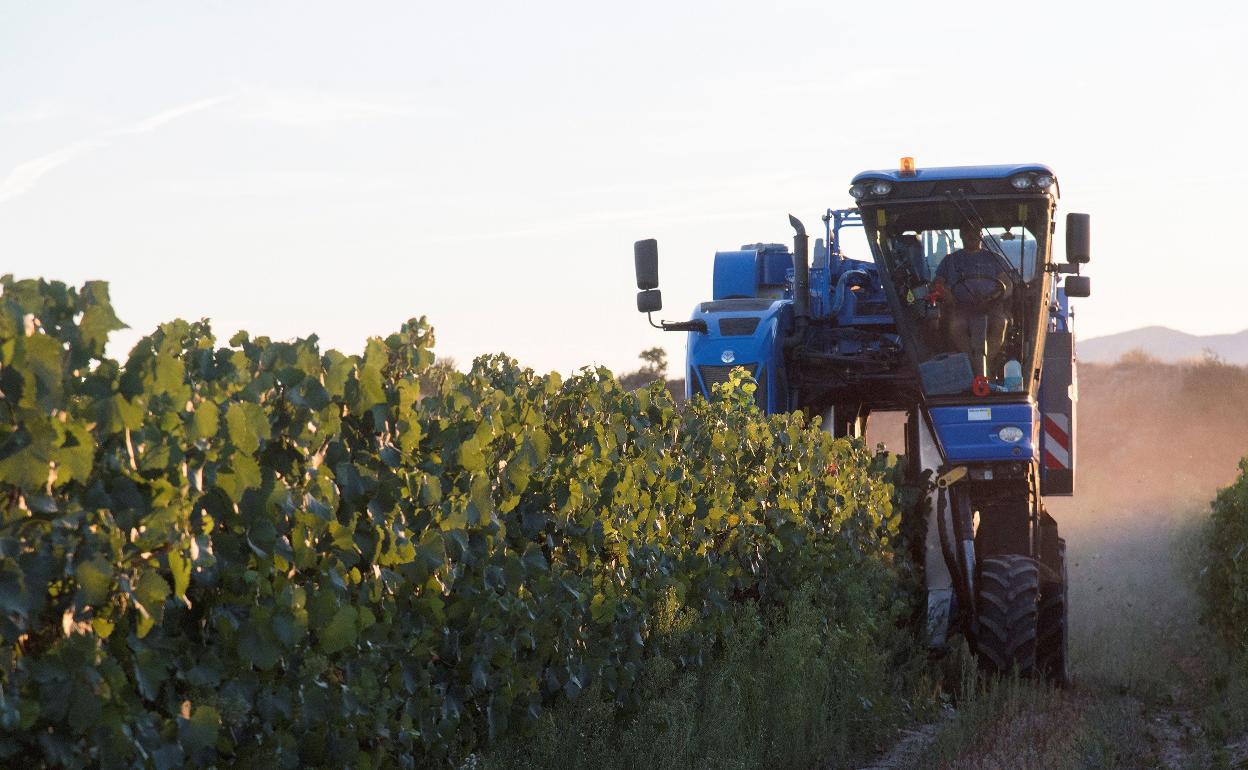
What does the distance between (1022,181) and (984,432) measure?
7.29 ft

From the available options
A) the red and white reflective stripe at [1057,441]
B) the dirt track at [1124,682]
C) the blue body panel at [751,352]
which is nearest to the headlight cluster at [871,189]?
the blue body panel at [751,352]

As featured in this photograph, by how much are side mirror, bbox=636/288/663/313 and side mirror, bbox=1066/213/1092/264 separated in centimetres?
347

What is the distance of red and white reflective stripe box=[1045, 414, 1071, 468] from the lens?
14.0 meters

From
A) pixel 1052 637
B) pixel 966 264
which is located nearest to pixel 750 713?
pixel 1052 637

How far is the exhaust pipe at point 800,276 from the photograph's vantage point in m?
12.0

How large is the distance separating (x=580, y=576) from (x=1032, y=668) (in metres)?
5.29

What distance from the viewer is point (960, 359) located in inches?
461

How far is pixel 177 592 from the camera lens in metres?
3.82

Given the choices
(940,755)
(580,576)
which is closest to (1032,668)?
(940,755)

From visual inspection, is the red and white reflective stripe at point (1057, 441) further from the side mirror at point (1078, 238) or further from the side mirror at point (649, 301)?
the side mirror at point (649, 301)

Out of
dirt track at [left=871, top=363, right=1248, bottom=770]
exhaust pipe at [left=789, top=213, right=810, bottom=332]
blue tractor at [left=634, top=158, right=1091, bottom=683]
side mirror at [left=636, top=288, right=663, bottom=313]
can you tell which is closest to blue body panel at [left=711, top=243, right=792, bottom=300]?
blue tractor at [left=634, top=158, right=1091, bottom=683]

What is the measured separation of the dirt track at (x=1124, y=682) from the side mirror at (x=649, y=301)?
4305 millimetres

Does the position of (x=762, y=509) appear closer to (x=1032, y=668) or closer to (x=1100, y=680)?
(x=1032, y=668)

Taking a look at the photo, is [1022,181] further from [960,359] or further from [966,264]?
[960,359]
